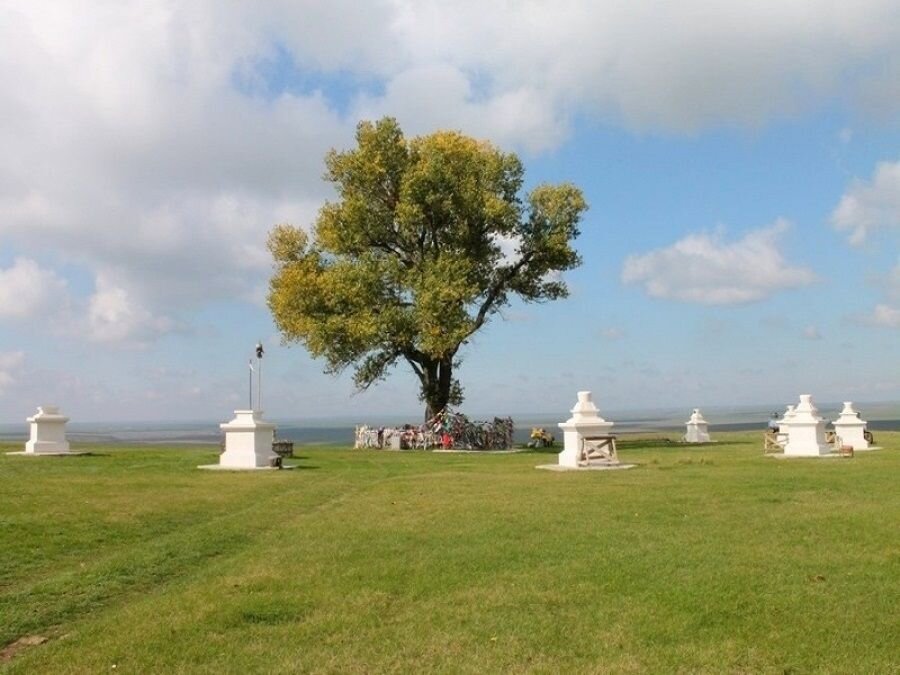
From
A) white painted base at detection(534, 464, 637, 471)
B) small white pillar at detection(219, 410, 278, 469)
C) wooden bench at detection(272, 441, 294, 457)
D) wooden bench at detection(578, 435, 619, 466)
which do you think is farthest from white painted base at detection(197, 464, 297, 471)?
wooden bench at detection(578, 435, 619, 466)

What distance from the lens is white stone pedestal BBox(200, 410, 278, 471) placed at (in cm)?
2238

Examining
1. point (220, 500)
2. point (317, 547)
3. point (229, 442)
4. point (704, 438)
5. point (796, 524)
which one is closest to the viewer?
point (317, 547)

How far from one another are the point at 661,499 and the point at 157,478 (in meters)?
10.5

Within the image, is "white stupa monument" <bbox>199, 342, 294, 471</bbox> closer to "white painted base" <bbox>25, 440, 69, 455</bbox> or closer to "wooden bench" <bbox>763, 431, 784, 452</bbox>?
"white painted base" <bbox>25, 440, 69, 455</bbox>

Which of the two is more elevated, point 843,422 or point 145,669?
point 843,422

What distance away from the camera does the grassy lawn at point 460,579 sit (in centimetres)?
652

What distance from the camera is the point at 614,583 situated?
8367 mm

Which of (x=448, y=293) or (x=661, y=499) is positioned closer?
(x=661, y=499)

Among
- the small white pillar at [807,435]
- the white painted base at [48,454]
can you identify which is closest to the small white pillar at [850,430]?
the small white pillar at [807,435]

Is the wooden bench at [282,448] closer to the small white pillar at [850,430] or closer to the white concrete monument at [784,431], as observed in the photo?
the white concrete monument at [784,431]

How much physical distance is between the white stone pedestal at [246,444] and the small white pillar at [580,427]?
7.23 m

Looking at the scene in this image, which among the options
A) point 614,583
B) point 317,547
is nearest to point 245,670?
point 614,583

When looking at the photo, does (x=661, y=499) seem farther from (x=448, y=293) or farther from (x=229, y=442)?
(x=448, y=293)

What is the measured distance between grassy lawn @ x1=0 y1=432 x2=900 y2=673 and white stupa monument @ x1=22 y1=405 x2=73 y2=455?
10.5 m
